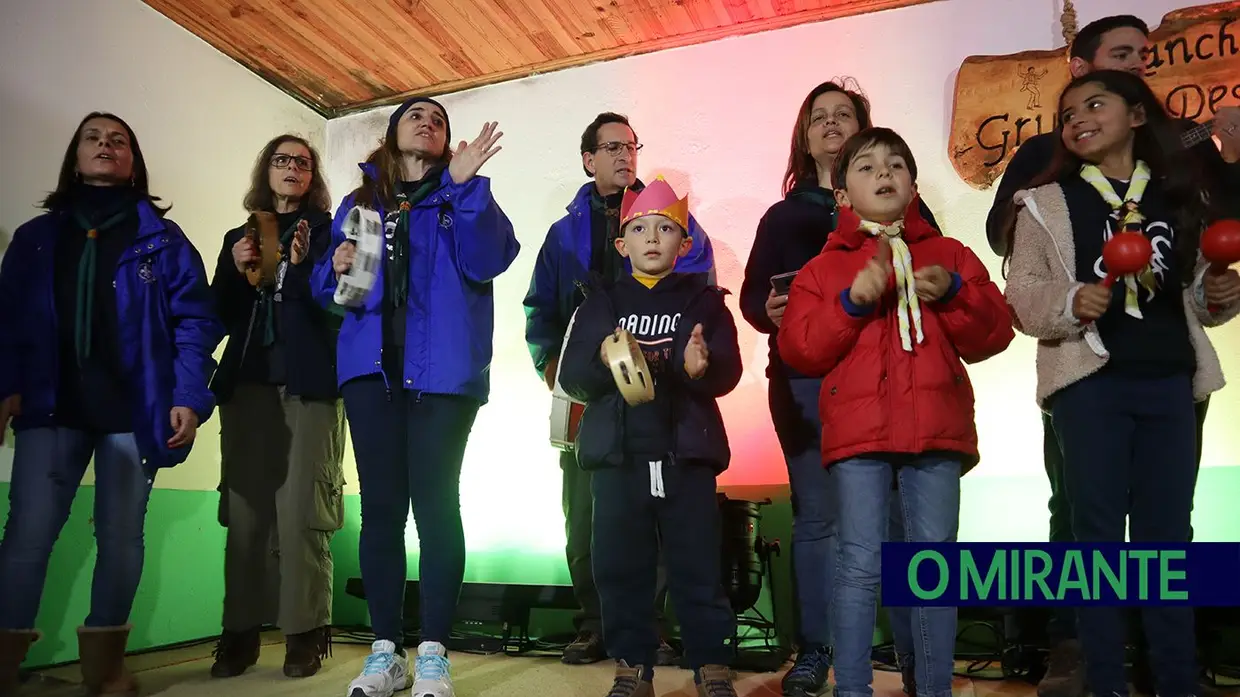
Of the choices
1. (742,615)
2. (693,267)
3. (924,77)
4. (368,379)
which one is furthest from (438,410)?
(924,77)

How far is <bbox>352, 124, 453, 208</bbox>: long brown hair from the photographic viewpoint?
8.20 feet

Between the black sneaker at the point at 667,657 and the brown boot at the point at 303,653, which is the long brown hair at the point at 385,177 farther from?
the black sneaker at the point at 667,657

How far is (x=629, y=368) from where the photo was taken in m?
2.05

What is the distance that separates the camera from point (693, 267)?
2654 mm

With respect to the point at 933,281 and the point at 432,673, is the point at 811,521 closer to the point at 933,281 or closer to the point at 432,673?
the point at 933,281

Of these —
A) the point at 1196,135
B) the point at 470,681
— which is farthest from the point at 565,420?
the point at 1196,135

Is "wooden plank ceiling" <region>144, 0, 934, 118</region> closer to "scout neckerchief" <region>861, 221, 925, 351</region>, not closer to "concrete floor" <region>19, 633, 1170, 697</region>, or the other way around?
"scout neckerchief" <region>861, 221, 925, 351</region>

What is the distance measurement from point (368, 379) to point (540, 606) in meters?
1.40

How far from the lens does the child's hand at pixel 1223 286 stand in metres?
2.06

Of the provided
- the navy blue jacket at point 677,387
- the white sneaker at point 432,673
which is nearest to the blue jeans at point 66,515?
the white sneaker at point 432,673

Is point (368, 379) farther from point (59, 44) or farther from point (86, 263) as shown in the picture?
point (59, 44)

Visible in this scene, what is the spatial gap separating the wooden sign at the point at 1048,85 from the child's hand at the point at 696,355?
181cm

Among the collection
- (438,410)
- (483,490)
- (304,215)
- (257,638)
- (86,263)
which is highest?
(304,215)

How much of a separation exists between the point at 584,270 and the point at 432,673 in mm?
Answer: 1382
